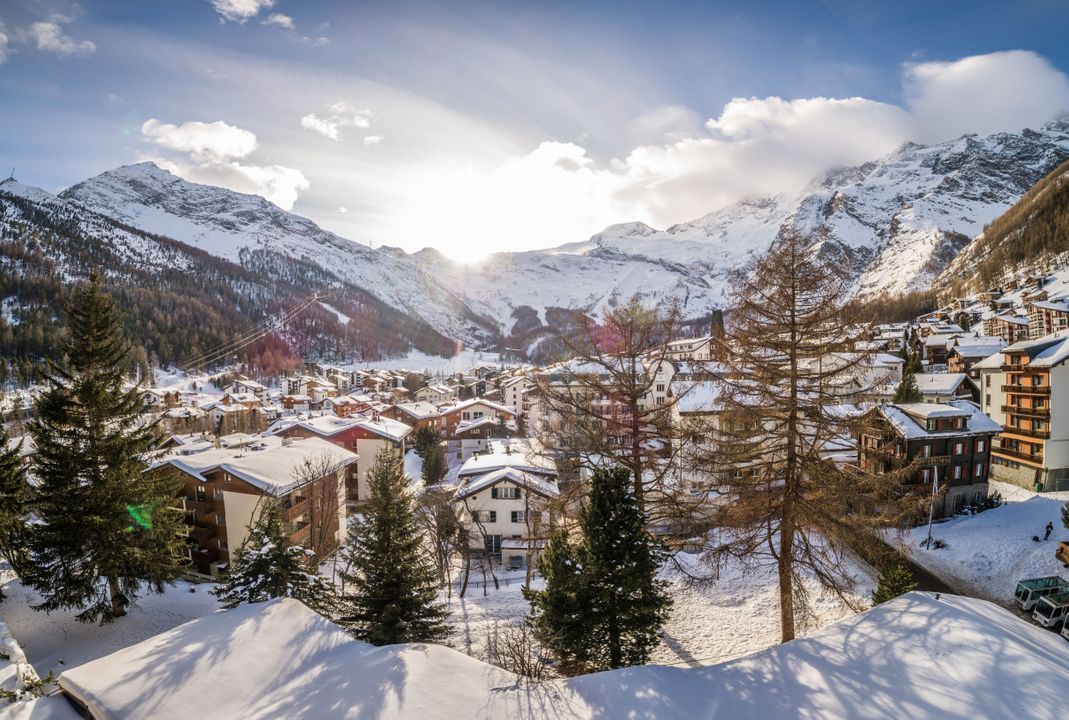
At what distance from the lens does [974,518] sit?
26703 millimetres

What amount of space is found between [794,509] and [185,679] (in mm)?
13691

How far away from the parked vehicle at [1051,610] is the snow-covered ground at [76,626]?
3171 cm

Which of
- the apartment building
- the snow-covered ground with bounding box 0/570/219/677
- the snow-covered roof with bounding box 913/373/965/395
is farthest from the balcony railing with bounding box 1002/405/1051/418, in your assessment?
the snow-covered ground with bounding box 0/570/219/677

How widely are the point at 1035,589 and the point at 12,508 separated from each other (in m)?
38.1

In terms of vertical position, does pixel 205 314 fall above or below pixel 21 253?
below

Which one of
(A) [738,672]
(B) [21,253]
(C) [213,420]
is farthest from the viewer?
(B) [21,253]

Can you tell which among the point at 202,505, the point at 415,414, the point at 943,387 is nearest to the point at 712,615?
the point at 202,505

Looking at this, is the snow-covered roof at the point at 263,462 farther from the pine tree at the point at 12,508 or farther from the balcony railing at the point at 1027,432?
the balcony railing at the point at 1027,432

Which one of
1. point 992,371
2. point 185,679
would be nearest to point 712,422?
point 185,679

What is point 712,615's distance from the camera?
18.2 m

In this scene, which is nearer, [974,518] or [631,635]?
[631,635]

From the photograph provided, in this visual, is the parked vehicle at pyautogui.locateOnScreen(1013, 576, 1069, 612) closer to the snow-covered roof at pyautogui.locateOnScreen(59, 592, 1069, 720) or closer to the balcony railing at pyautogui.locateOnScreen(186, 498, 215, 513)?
the snow-covered roof at pyautogui.locateOnScreen(59, 592, 1069, 720)

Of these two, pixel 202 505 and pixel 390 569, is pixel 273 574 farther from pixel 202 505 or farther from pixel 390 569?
pixel 202 505

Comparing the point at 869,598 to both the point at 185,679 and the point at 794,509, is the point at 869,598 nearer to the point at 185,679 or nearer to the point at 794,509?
the point at 794,509
